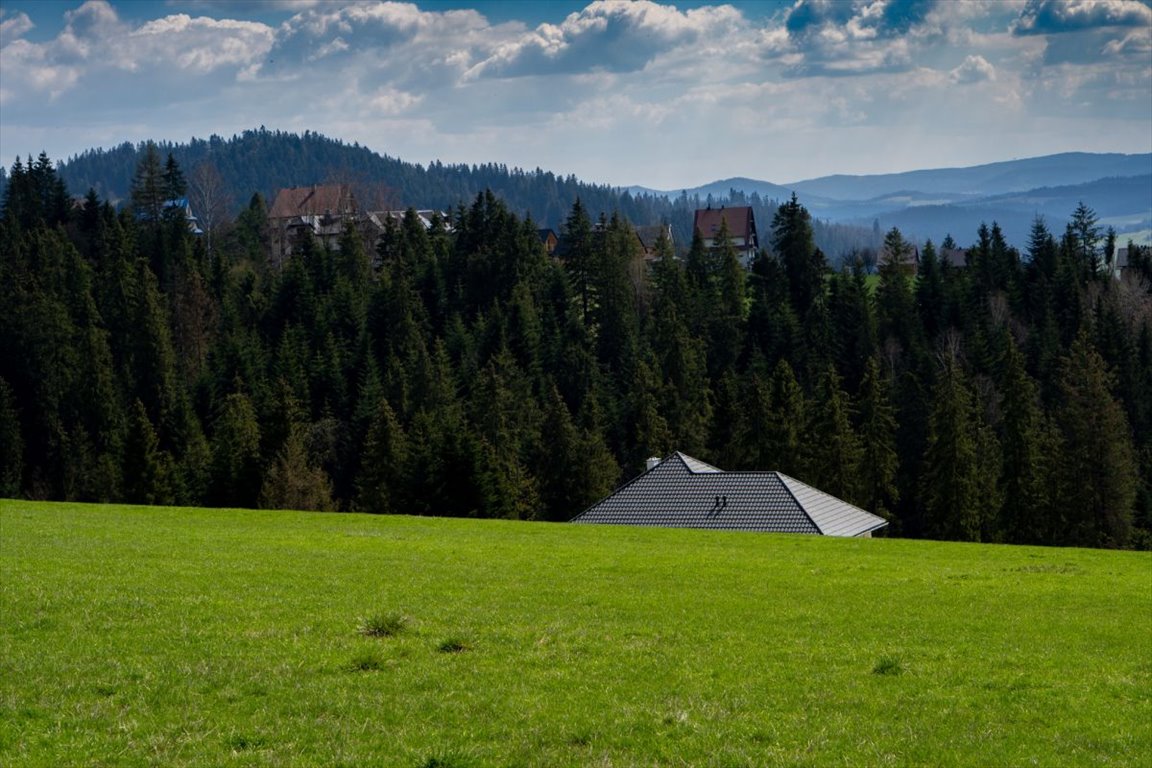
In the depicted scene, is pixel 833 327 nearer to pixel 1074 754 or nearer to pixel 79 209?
pixel 79 209

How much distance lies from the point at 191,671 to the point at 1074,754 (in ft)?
36.8

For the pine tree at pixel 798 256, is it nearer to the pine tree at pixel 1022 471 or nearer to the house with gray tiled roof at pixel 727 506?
the pine tree at pixel 1022 471

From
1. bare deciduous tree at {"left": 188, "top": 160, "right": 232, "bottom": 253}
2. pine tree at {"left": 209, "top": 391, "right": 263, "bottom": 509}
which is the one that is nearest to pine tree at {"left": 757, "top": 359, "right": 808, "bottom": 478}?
pine tree at {"left": 209, "top": 391, "right": 263, "bottom": 509}

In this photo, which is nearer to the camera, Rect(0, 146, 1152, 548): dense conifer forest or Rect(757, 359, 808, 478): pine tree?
Rect(0, 146, 1152, 548): dense conifer forest

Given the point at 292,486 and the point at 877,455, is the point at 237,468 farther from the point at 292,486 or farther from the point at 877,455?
the point at 877,455

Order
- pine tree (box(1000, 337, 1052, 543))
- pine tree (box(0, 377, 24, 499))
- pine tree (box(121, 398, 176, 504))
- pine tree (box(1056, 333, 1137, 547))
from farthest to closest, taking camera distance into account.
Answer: pine tree (box(0, 377, 24, 499)), pine tree (box(121, 398, 176, 504)), pine tree (box(1000, 337, 1052, 543)), pine tree (box(1056, 333, 1137, 547))

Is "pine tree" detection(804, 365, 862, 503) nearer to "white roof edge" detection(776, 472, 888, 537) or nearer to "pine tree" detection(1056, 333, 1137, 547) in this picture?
"pine tree" detection(1056, 333, 1137, 547)

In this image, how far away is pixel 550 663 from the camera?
16.8 m

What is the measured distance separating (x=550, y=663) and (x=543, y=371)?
9650 centimetres

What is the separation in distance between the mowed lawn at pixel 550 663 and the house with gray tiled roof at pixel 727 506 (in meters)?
19.6

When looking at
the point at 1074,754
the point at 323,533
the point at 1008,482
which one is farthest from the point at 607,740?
the point at 1008,482

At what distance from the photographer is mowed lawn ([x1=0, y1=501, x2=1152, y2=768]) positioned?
511 inches

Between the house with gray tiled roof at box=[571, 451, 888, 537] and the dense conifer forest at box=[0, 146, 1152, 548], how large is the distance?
796 inches

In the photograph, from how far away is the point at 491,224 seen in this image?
422 feet
